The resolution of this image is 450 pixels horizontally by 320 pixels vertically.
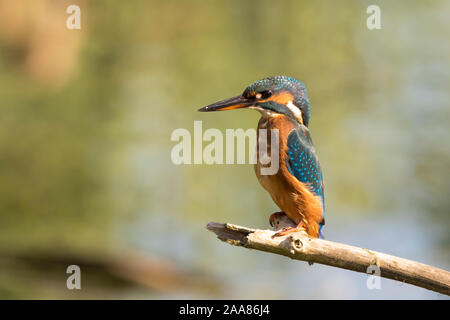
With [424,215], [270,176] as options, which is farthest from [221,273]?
[270,176]

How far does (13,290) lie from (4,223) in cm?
90

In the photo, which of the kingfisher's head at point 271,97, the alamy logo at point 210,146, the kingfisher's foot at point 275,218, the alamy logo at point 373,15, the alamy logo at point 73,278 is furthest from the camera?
the alamy logo at point 373,15

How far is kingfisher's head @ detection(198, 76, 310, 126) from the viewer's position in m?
2.94

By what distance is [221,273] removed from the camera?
238 inches

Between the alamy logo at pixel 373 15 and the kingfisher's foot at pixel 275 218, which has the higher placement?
the alamy logo at pixel 373 15

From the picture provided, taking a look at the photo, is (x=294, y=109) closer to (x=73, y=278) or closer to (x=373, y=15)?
(x=73, y=278)

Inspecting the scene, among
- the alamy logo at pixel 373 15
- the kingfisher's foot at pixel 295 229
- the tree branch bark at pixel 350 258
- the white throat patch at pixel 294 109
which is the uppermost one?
the alamy logo at pixel 373 15

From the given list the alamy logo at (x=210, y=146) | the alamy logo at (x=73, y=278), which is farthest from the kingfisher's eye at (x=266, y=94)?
the alamy logo at (x=73, y=278)

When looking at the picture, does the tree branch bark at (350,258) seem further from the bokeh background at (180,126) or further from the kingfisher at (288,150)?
the bokeh background at (180,126)

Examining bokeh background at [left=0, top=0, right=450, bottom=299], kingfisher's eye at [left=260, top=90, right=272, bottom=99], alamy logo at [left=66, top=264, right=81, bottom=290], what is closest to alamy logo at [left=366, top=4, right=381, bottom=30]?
A: bokeh background at [left=0, top=0, right=450, bottom=299]

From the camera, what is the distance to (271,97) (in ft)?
9.68

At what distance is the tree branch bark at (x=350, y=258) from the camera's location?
2.48 metres

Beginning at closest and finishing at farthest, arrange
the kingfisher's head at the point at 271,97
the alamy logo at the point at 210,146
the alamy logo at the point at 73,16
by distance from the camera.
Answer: the kingfisher's head at the point at 271,97
the alamy logo at the point at 210,146
the alamy logo at the point at 73,16

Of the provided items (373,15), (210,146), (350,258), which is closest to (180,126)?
(210,146)
